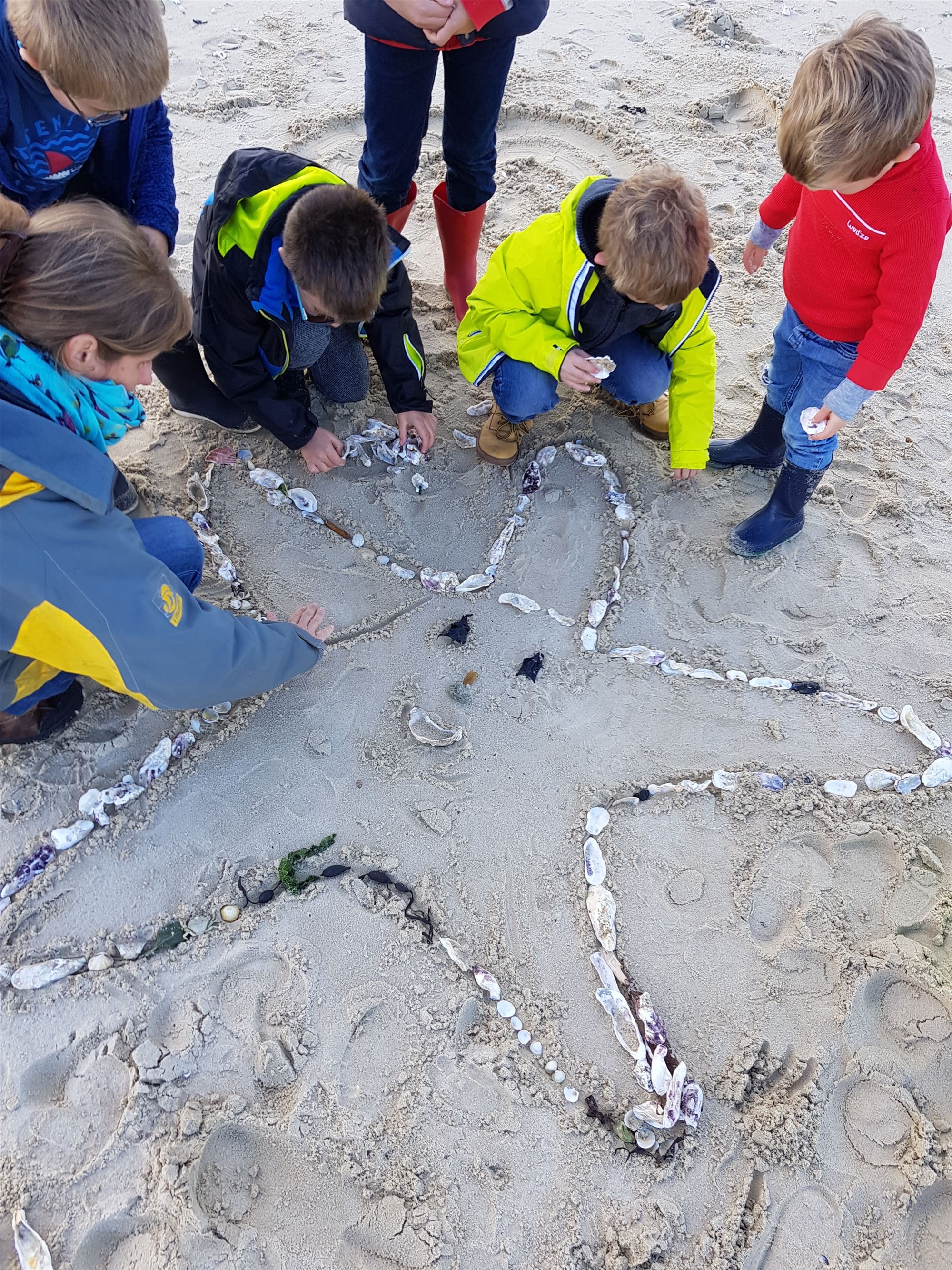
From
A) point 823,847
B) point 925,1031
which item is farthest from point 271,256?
point 925,1031

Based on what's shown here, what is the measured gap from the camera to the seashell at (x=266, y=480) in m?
3.07

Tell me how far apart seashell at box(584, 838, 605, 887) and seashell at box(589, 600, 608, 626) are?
80 centimetres

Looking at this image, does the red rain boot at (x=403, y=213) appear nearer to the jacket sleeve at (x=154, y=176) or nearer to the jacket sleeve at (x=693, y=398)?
the jacket sleeve at (x=154, y=176)

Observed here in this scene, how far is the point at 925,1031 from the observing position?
2188 millimetres

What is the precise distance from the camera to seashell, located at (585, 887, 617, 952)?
2.29 m

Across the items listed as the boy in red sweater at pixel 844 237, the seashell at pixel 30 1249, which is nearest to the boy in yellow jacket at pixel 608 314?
the boy in red sweater at pixel 844 237

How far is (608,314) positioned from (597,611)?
41.5 inches

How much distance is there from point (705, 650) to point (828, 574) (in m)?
0.65

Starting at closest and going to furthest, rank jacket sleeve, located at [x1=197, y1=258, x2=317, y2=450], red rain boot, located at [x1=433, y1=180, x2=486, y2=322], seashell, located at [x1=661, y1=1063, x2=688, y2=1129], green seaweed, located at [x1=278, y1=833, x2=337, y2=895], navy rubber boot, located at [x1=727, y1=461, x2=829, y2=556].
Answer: seashell, located at [x1=661, y1=1063, x2=688, y2=1129] → green seaweed, located at [x1=278, y1=833, x2=337, y2=895] → jacket sleeve, located at [x1=197, y1=258, x2=317, y2=450] → navy rubber boot, located at [x1=727, y1=461, x2=829, y2=556] → red rain boot, located at [x1=433, y1=180, x2=486, y2=322]

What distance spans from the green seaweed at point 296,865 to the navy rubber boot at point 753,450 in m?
2.08

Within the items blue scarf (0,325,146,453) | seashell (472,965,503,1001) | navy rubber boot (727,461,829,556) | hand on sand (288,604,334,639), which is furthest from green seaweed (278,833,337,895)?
navy rubber boot (727,461,829,556)

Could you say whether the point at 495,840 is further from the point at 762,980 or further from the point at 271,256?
the point at 271,256

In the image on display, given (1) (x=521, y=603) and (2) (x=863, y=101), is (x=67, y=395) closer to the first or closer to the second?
(1) (x=521, y=603)

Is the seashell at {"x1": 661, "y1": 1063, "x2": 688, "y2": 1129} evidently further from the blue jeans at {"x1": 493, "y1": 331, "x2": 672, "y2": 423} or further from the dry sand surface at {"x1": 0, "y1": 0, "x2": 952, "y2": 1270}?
the blue jeans at {"x1": 493, "y1": 331, "x2": 672, "y2": 423}
